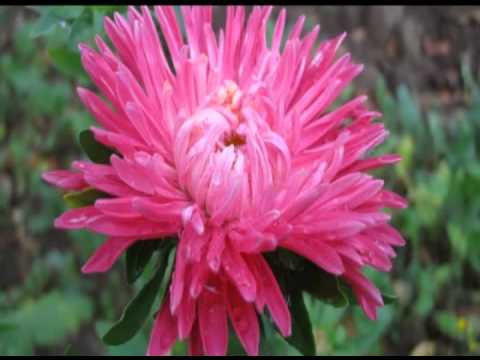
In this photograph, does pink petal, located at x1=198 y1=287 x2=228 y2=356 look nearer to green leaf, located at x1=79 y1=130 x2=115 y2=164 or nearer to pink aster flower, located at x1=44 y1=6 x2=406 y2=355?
pink aster flower, located at x1=44 y1=6 x2=406 y2=355

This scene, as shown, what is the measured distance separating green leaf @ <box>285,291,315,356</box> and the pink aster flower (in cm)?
8

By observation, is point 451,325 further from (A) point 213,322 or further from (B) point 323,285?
(A) point 213,322

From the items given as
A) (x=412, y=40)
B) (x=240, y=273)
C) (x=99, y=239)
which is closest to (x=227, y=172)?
(x=240, y=273)

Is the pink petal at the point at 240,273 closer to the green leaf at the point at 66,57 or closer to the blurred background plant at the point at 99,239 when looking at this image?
the green leaf at the point at 66,57

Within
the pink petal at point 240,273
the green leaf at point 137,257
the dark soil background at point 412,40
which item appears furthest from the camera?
the dark soil background at point 412,40

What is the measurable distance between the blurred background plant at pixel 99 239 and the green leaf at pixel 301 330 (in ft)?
2.25

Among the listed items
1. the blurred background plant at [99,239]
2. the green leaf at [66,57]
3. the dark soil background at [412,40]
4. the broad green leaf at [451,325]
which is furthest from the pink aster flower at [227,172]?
the dark soil background at [412,40]

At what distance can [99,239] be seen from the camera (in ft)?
7.14

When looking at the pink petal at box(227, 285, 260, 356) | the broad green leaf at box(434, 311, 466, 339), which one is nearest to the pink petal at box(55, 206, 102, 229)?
the pink petal at box(227, 285, 260, 356)

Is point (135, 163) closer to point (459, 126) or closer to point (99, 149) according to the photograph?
point (99, 149)

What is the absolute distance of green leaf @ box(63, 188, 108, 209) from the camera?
3.77 ft

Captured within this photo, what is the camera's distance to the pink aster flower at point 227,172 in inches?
43.2

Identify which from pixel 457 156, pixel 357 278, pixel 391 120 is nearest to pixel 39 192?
pixel 391 120

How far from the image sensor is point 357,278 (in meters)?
1.18
